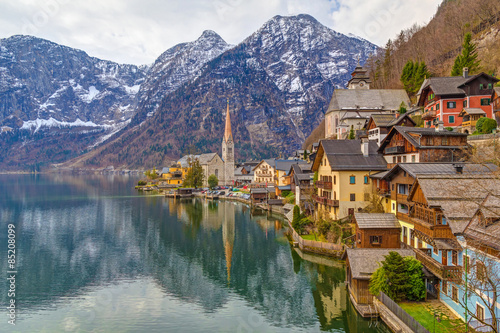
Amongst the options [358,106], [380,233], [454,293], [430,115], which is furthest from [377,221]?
[358,106]

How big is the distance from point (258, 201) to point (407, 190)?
52.4 meters

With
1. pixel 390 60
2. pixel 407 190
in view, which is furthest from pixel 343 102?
pixel 407 190

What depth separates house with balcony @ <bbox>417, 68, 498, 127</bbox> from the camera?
46.0 metres

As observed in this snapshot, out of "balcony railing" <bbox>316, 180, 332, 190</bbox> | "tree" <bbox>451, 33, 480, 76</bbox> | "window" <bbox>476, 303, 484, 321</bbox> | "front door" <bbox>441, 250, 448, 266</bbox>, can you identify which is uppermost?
"tree" <bbox>451, 33, 480, 76</bbox>

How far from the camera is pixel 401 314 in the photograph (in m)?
19.7

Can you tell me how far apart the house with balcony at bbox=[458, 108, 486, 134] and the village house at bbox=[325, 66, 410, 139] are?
24.9 metres

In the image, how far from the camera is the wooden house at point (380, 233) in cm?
3012

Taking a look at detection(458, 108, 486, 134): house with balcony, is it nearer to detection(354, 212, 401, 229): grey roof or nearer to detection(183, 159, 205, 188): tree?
detection(354, 212, 401, 229): grey roof

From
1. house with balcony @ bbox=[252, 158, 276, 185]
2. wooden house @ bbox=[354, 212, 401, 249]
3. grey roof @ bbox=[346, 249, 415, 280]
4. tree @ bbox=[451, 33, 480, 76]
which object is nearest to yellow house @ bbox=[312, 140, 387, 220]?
wooden house @ bbox=[354, 212, 401, 249]

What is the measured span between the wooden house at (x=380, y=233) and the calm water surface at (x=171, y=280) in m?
4.28

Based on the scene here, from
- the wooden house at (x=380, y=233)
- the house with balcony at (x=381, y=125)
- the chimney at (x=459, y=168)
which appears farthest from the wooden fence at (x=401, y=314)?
the house with balcony at (x=381, y=125)

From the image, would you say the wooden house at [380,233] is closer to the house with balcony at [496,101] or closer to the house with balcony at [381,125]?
the house with balcony at [381,125]

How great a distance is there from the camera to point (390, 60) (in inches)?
3996

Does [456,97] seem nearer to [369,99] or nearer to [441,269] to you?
[369,99]
